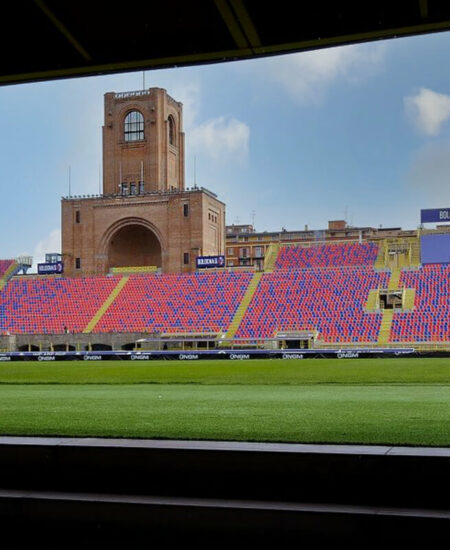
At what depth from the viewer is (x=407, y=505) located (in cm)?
498

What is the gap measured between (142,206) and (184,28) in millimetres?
75913

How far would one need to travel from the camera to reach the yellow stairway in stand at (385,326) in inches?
2030

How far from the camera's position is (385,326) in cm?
5325

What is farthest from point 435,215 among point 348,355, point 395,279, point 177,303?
point 348,355

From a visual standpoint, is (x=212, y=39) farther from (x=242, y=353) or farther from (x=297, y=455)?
(x=242, y=353)

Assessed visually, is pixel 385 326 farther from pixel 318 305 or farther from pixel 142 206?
pixel 142 206

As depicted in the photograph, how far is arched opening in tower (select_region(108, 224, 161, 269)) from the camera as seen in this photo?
3310 inches

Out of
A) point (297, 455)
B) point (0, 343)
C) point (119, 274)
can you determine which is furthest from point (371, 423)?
point (119, 274)

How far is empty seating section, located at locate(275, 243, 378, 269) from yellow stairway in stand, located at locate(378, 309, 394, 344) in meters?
15.6

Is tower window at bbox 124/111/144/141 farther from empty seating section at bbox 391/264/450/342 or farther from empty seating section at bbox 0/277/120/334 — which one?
empty seating section at bbox 391/264/450/342

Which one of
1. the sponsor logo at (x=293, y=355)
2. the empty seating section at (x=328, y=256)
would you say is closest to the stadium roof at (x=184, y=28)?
the sponsor logo at (x=293, y=355)

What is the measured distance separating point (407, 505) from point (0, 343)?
5866 centimetres

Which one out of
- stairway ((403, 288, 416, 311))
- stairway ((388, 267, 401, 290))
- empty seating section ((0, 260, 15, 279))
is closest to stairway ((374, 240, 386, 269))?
stairway ((388, 267, 401, 290))

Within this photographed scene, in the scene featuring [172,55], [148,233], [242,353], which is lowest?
[242,353]
